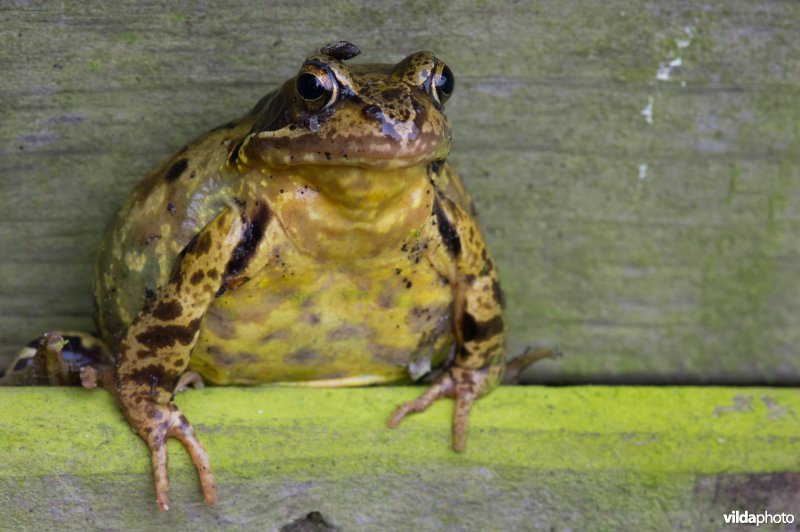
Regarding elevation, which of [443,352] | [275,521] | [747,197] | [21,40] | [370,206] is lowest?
[275,521]

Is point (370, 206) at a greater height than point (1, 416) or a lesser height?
greater

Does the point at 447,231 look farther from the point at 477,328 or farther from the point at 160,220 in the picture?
the point at 160,220

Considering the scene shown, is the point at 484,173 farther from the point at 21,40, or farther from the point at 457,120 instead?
the point at 21,40

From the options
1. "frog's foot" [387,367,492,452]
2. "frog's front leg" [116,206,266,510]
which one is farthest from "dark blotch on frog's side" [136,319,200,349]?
"frog's foot" [387,367,492,452]

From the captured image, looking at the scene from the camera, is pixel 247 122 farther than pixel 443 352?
No

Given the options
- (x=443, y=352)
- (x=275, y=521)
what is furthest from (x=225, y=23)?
(x=275, y=521)

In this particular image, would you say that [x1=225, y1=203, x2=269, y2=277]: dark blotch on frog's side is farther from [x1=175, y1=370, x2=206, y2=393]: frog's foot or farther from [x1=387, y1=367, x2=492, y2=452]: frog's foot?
[x1=387, y1=367, x2=492, y2=452]: frog's foot
